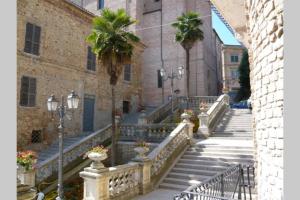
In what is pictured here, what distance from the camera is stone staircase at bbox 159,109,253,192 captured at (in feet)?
39.0

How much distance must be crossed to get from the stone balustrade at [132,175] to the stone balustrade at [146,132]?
7.17 feet

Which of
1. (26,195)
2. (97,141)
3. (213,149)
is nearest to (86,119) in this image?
(97,141)

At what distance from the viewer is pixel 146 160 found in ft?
37.8

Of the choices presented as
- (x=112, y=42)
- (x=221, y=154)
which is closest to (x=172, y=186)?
(x=221, y=154)

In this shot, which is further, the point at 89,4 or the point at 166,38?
the point at 89,4

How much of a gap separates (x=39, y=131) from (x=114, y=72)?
618cm

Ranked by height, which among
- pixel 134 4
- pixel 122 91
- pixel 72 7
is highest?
pixel 134 4

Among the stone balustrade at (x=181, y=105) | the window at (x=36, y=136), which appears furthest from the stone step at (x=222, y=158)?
the window at (x=36, y=136)

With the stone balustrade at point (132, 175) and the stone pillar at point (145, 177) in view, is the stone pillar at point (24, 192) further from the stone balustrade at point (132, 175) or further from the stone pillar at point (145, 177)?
the stone pillar at point (145, 177)

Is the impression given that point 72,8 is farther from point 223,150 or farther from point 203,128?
point 223,150

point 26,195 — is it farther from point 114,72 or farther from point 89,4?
point 89,4

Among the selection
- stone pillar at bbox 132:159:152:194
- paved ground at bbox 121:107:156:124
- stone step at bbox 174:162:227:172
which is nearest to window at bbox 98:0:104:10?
paved ground at bbox 121:107:156:124

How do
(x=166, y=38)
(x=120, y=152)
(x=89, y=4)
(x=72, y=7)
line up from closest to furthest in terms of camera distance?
(x=120, y=152) < (x=72, y=7) < (x=166, y=38) < (x=89, y=4)

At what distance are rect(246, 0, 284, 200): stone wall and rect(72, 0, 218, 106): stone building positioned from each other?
79.1 feet
